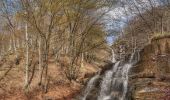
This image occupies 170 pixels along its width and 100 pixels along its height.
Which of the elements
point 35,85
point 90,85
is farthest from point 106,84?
point 35,85

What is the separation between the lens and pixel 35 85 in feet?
99.4

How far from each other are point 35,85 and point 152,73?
32.8ft

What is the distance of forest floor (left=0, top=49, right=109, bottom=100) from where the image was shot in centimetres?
2845

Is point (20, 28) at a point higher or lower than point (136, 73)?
higher

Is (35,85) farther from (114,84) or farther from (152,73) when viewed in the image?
(152,73)

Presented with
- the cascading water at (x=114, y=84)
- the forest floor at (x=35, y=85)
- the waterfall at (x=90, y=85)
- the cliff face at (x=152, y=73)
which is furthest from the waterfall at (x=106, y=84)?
the cliff face at (x=152, y=73)

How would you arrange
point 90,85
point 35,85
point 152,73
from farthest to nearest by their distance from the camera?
point 90,85 → point 35,85 → point 152,73

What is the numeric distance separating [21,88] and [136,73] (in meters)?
9.31

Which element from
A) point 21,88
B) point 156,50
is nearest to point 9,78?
point 21,88

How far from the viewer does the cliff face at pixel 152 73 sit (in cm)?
2366

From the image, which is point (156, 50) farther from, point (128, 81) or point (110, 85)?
point (110, 85)

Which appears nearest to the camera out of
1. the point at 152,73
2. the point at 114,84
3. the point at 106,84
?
the point at 152,73

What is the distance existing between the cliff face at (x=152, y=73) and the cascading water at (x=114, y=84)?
113 cm

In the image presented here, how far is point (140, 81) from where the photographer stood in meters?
25.3
